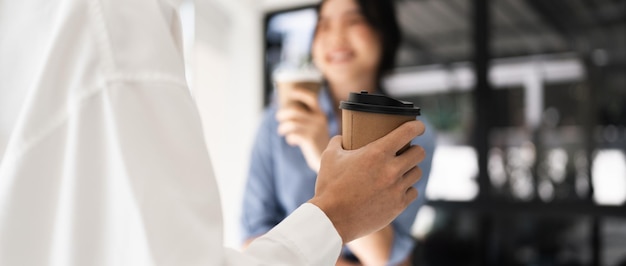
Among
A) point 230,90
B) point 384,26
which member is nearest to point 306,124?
point 384,26

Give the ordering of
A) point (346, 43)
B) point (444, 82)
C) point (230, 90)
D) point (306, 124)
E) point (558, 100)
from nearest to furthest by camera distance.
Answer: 1. point (306, 124)
2. point (346, 43)
3. point (558, 100)
4. point (444, 82)
5. point (230, 90)

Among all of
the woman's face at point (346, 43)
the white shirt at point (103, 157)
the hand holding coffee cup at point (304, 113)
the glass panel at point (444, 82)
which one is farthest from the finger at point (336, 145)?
the glass panel at point (444, 82)

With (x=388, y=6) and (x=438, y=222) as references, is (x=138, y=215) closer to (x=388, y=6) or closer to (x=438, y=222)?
(x=388, y=6)

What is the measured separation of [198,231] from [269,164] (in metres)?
0.78

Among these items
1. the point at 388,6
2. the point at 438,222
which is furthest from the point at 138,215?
the point at 438,222

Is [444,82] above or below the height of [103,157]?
above

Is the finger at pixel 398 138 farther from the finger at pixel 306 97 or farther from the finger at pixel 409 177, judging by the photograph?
the finger at pixel 306 97

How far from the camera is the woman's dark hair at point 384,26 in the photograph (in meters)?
1.23

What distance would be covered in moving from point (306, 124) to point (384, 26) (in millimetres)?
384

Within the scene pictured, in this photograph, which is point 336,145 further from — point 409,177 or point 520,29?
point 520,29

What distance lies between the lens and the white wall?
137 inches

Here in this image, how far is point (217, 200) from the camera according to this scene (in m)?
0.56

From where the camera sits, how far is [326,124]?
1090 millimetres

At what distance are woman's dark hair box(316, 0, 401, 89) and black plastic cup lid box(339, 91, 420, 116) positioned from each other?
61 centimetres
